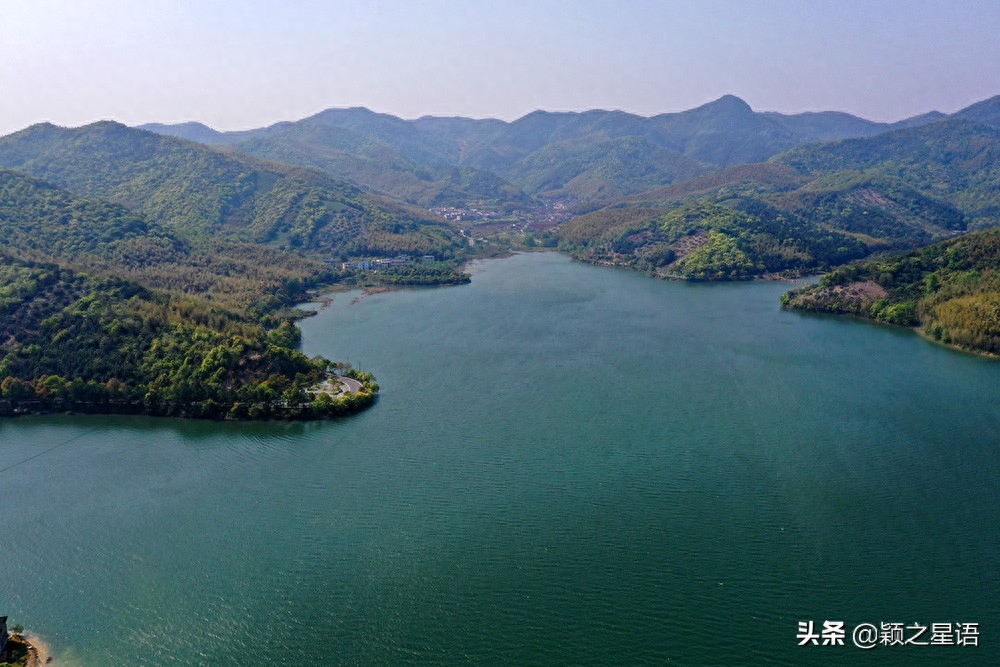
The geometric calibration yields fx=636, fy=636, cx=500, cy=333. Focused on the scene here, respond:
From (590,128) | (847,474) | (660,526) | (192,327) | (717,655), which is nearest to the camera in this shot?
(717,655)

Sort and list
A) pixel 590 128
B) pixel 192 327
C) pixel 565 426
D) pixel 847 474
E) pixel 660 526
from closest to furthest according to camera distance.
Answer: pixel 660 526 < pixel 847 474 < pixel 565 426 < pixel 192 327 < pixel 590 128

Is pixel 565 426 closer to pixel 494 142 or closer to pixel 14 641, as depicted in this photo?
pixel 14 641

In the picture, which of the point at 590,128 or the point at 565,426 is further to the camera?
the point at 590,128

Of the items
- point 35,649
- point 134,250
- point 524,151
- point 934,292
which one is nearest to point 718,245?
point 934,292

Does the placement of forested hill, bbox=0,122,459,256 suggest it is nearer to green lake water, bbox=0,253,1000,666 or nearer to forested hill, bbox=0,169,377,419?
forested hill, bbox=0,169,377,419

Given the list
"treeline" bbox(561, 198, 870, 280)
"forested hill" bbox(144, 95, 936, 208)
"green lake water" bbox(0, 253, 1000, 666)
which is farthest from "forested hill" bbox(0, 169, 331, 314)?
"forested hill" bbox(144, 95, 936, 208)

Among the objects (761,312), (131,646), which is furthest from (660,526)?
(761,312)

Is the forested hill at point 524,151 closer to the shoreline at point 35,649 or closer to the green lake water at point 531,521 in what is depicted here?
the green lake water at point 531,521
